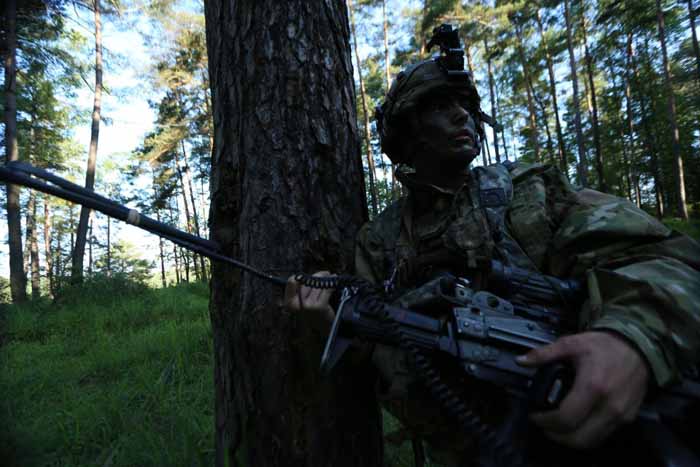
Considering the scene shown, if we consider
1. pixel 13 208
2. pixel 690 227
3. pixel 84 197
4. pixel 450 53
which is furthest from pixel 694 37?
pixel 13 208

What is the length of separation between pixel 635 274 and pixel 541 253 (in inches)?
16.9

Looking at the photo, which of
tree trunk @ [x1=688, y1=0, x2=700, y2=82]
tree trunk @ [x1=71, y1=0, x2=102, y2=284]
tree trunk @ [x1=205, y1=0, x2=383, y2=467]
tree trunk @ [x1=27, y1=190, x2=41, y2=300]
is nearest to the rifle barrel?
tree trunk @ [x1=205, y1=0, x2=383, y2=467]

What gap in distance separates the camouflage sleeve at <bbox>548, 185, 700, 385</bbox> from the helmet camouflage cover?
2.71 feet

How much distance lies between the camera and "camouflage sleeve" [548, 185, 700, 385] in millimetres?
921

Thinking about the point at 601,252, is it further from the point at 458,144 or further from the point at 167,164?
the point at 167,164

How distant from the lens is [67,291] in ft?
25.1

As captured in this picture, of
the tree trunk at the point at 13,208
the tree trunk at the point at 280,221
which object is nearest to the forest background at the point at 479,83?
the tree trunk at the point at 13,208

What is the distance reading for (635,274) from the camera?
1091 mm

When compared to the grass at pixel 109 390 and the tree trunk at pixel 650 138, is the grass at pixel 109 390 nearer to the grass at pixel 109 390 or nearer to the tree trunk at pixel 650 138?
the grass at pixel 109 390

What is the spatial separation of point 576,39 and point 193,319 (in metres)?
20.0

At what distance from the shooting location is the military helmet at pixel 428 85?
1858 mm

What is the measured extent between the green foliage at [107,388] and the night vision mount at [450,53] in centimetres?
255

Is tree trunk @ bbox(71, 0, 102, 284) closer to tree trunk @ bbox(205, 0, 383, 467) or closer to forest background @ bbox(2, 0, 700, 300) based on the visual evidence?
forest background @ bbox(2, 0, 700, 300)

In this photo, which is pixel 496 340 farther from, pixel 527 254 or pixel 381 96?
pixel 381 96
